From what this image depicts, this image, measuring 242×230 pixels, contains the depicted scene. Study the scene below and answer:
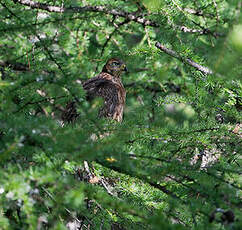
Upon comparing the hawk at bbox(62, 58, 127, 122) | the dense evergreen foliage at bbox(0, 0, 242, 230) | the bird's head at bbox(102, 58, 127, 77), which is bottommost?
the hawk at bbox(62, 58, 127, 122)

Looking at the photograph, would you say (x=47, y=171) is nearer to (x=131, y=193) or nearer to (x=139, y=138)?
(x=139, y=138)

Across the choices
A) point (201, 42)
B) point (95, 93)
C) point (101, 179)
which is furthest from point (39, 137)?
point (201, 42)

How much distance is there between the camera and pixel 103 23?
172 inches

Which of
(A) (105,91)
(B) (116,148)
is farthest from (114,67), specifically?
(B) (116,148)

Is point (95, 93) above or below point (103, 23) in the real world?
below

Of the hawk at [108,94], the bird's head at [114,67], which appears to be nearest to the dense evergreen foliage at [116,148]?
the hawk at [108,94]

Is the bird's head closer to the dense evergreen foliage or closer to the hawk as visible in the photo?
the hawk

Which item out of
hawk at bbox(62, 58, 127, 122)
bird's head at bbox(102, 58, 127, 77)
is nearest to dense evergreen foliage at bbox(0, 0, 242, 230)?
hawk at bbox(62, 58, 127, 122)

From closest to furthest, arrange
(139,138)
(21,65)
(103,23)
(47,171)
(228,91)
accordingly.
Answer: (47,171), (139,138), (228,91), (21,65), (103,23)

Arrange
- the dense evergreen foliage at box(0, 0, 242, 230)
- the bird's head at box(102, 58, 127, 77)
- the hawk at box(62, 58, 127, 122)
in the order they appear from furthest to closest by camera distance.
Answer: the bird's head at box(102, 58, 127, 77) < the hawk at box(62, 58, 127, 122) < the dense evergreen foliage at box(0, 0, 242, 230)

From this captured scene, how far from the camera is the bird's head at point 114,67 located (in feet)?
17.2

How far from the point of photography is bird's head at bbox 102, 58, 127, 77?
523 centimetres

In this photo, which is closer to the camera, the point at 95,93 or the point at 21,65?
the point at 21,65

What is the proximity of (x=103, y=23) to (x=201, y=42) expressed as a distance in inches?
57.1
